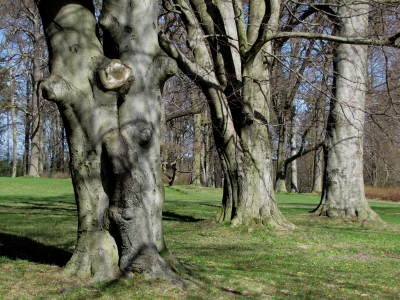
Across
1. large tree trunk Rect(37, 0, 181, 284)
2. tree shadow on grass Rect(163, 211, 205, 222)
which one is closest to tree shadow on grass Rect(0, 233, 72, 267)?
large tree trunk Rect(37, 0, 181, 284)

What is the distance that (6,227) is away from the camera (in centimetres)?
1085

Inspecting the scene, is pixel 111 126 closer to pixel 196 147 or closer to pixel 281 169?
pixel 281 169

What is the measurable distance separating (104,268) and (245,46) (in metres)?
7.00

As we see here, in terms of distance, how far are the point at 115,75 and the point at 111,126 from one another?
59 centimetres

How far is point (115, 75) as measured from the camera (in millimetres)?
5477

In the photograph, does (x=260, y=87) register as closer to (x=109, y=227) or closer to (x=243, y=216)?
(x=243, y=216)

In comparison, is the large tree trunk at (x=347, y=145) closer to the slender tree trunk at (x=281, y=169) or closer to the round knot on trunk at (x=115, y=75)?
the round knot on trunk at (x=115, y=75)

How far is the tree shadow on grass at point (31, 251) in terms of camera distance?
A: 688 cm

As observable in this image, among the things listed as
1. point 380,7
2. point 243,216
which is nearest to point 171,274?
point 243,216

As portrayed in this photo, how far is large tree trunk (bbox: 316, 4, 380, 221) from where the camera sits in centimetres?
1452

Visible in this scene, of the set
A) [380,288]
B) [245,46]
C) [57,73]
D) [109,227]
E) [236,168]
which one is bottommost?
[380,288]

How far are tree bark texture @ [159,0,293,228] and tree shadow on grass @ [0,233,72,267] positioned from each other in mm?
4521

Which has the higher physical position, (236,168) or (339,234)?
(236,168)

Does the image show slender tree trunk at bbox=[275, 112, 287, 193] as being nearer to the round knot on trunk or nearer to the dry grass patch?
the dry grass patch
